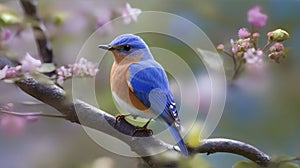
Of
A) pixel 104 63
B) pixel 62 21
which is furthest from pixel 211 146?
pixel 62 21

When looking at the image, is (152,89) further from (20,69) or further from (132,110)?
(20,69)

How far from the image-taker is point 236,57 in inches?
29.4

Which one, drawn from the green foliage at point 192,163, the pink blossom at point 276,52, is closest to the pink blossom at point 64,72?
the green foliage at point 192,163

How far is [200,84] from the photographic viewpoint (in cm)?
82

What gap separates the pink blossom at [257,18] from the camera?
829 mm

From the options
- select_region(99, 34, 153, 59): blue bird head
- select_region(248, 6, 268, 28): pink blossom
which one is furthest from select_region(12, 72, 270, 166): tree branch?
→ select_region(248, 6, 268, 28): pink blossom

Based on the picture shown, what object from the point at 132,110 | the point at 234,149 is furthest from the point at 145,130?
the point at 234,149

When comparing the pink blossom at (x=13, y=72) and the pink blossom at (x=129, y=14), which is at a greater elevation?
the pink blossom at (x=129, y=14)

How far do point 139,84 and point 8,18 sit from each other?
0.80 feet

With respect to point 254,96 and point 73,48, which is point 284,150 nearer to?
point 254,96

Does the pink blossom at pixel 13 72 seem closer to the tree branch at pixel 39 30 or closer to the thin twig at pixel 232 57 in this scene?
the tree branch at pixel 39 30

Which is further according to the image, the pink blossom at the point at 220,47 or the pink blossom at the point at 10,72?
the pink blossom at the point at 220,47

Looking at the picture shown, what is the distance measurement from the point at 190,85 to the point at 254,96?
14 cm

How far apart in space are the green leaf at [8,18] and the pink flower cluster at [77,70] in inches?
4.5
